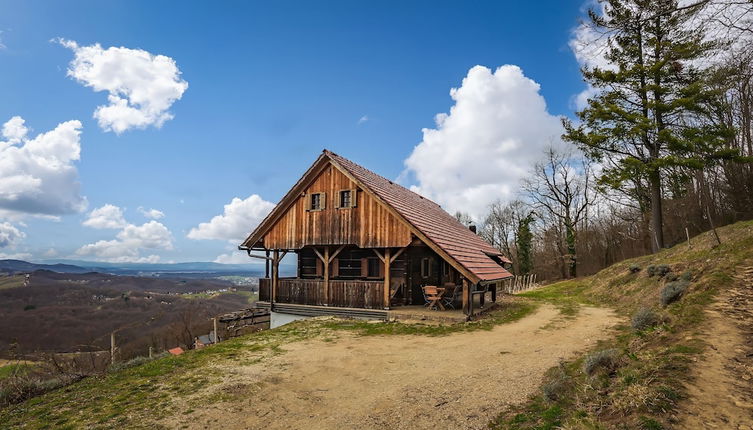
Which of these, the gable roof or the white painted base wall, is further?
the white painted base wall

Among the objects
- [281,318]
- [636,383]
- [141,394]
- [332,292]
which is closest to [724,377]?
[636,383]

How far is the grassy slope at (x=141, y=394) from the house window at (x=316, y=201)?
22.4 feet

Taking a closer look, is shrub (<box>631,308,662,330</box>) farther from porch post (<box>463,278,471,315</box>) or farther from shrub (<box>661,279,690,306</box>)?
porch post (<box>463,278,471,315</box>)

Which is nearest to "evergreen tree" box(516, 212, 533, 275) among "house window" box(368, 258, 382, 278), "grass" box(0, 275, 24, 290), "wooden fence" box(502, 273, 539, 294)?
"wooden fence" box(502, 273, 539, 294)

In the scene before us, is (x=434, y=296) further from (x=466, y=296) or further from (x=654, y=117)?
(x=654, y=117)

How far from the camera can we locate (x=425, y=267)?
19047mm

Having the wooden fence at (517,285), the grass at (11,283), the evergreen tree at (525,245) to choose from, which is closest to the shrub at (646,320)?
the wooden fence at (517,285)

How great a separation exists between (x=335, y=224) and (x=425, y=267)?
5.36m

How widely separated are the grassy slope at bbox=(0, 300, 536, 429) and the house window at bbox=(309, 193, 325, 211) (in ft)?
22.4

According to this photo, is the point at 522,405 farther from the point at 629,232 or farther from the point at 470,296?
the point at 629,232

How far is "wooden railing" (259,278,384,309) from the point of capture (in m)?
15.3

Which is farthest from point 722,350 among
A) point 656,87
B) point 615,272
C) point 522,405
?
point 656,87

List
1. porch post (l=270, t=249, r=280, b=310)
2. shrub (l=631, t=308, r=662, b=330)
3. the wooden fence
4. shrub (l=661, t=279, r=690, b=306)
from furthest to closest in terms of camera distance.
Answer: the wooden fence → porch post (l=270, t=249, r=280, b=310) → shrub (l=661, t=279, r=690, b=306) → shrub (l=631, t=308, r=662, b=330)

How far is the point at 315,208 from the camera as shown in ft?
57.8
